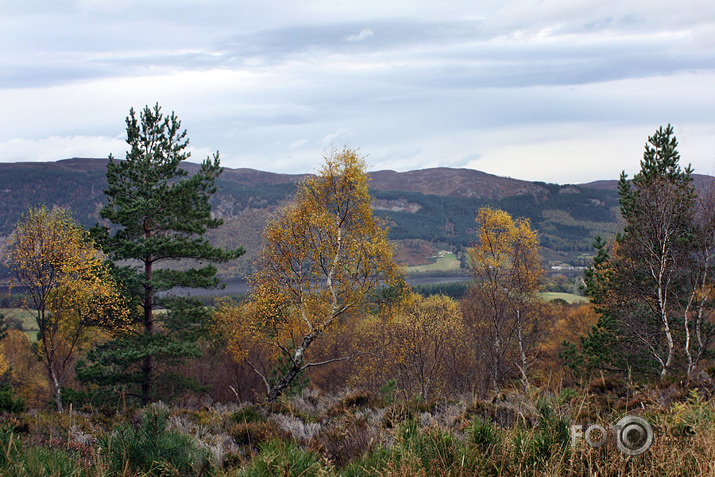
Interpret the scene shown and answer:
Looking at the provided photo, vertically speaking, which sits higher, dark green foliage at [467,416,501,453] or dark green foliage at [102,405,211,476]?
dark green foliage at [467,416,501,453]

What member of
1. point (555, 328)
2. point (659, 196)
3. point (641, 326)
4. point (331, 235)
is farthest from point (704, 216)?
point (555, 328)

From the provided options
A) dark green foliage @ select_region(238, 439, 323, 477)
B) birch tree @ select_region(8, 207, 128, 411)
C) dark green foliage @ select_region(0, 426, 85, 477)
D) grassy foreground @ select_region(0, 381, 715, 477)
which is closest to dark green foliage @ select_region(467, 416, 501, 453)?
grassy foreground @ select_region(0, 381, 715, 477)

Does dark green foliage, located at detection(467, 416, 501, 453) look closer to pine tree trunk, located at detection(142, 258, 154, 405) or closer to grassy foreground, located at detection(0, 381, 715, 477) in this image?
grassy foreground, located at detection(0, 381, 715, 477)

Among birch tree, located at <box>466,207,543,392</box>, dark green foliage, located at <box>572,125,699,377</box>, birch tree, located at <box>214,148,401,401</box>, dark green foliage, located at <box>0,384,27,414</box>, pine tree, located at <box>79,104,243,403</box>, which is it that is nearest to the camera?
dark green foliage, located at <box>0,384,27,414</box>

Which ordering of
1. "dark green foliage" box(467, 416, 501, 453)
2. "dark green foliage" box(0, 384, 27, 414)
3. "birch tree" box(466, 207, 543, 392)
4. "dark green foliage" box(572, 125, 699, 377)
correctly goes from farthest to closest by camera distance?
"birch tree" box(466, 207, 543, 392)
"dark green foliage" box(572, 125, 699, 377)
"dark green foliage" box(0, 384, 27, 414)
"dark green foliage" box(467, 416, 501, 453)

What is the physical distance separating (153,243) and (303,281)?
25.7 ft

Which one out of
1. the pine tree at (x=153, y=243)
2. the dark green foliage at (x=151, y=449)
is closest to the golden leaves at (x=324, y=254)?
the pine tree at (x=153, y=243)

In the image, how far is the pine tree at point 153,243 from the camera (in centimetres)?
1892

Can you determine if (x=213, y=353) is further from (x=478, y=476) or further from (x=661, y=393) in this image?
(x=478, y=476)

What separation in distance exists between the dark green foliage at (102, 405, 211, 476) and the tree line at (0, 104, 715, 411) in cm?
974

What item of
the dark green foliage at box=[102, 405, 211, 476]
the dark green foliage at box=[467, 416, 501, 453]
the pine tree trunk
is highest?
the dark green foliage at box=[467, 416, 501, 453]

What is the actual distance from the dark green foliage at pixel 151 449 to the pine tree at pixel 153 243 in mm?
15599

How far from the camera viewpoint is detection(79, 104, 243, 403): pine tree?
1892 centimetres

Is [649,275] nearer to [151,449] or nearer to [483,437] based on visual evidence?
[483,437]
